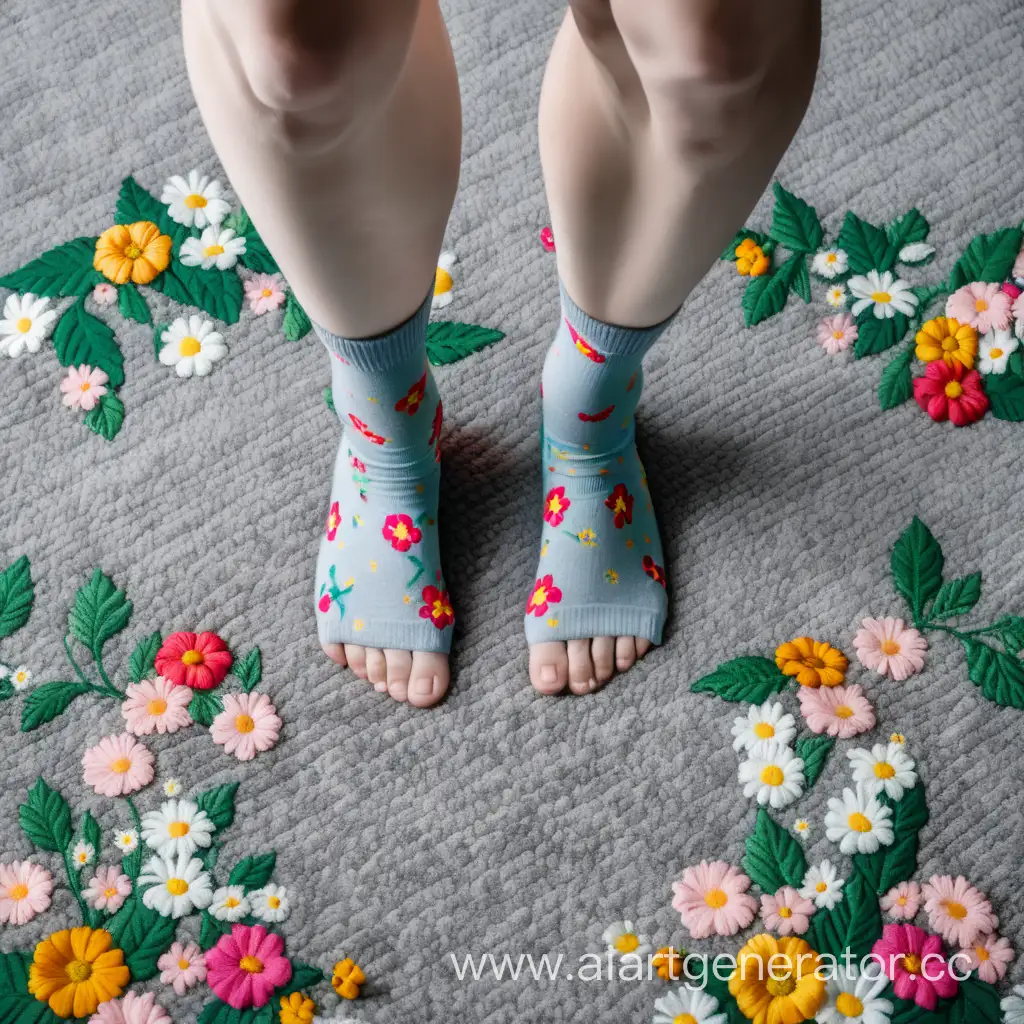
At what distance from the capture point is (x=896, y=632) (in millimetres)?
891

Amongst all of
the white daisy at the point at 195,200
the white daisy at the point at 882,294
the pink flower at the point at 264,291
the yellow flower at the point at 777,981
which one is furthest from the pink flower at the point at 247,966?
the white daisy at the point at 882,294

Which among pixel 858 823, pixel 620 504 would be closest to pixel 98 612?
pixel 620 504

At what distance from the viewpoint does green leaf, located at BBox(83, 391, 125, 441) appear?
0.97 meters

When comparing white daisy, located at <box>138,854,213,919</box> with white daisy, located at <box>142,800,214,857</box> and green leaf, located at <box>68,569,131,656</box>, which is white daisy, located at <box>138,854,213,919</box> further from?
green leaf, located at <box>68,569,131,656</box>

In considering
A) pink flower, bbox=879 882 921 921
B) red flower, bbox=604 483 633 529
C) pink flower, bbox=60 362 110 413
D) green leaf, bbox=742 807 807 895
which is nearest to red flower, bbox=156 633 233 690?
pink flower, bbox=60 362 110 413

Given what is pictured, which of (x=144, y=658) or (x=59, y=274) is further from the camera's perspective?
(x=59, y=274)

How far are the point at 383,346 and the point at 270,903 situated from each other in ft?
1.51

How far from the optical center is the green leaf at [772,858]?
0.81 m

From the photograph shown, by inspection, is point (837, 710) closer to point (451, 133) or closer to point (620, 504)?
point (620, 504)

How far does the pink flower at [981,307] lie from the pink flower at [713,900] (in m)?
0.59

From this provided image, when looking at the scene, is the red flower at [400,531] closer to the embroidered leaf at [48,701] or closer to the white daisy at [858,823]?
the embroidered leaf at [48,701]

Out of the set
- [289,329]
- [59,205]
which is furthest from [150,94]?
[289,329]

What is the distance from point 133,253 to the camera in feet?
3.39

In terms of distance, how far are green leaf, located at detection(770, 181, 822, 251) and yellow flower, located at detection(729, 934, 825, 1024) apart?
2.21ft
